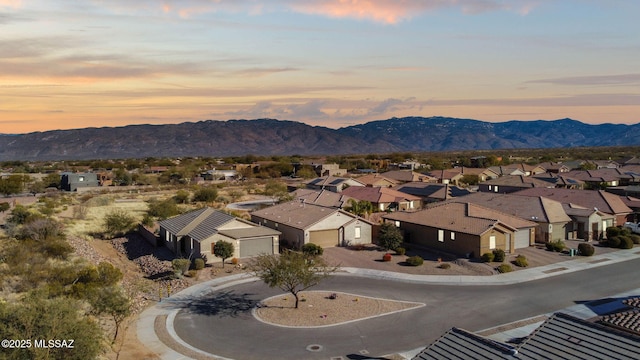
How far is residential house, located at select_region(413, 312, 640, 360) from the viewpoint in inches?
551

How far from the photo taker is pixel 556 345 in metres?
14.8

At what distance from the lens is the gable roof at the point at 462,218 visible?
42375mm

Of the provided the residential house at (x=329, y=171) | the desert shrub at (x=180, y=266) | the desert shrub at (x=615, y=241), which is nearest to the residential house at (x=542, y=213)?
the desert shrub at (x=615, y=241)

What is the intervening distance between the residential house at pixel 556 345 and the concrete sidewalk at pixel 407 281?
7.78 metres

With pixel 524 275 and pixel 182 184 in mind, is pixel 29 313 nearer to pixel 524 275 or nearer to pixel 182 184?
pixel 524 275

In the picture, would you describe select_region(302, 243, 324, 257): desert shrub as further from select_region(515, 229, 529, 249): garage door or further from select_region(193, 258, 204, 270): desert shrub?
select_region(515, 229, 529, 249): garage door

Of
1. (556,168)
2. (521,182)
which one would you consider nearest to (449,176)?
(521,182)

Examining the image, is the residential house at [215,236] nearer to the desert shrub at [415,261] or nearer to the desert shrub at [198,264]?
the desert shrub at [198,264]

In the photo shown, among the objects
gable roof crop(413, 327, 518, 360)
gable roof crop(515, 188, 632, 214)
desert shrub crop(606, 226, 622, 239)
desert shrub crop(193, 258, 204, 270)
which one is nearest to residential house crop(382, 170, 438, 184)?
gable roof crop(515, 188, 632, 214)

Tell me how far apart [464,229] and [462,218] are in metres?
2.87

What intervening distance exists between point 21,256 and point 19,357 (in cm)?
2089

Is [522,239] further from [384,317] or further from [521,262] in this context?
[384,317]

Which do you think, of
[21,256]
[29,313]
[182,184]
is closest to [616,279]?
[29,313]

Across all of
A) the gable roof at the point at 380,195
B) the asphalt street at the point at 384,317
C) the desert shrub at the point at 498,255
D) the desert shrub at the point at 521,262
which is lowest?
the asphalt street at the point at 384,317
